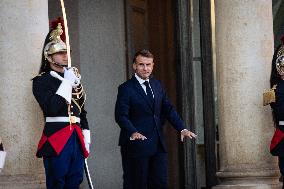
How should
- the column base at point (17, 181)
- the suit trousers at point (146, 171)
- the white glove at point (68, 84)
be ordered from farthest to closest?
1. the suit trousers at point (146, 171)
2. the column base at point (17, 181)
3. the white glove at point (68, 84)

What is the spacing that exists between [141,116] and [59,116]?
4.45 feet

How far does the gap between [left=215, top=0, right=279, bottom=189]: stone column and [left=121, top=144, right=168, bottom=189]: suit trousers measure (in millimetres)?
1124

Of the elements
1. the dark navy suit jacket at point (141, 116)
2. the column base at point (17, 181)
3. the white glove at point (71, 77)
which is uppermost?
the white glove at point (71, 77)

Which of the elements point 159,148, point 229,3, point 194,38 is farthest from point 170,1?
point 159,148

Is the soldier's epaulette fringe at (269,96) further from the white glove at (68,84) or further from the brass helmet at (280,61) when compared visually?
the white glove at (68,84)

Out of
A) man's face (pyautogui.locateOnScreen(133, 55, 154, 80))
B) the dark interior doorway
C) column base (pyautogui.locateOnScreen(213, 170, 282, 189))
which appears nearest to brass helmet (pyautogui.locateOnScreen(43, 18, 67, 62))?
man's face (pyautogui.locateOnScreen(133, 55, 154, 80))

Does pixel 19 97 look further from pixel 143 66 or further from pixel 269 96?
pixel 269 96

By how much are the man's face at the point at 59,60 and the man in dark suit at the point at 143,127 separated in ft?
3.63

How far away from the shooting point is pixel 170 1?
47.7 feet

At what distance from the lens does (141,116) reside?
1079cm

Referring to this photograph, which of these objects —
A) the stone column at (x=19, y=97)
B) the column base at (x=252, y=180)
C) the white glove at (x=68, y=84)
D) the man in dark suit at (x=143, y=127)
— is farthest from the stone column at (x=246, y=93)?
the white glove at (x=68, y=84)

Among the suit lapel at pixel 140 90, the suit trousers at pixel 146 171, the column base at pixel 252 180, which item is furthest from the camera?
the column base at pixel 252 180

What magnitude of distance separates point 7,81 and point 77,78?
1126 millimetres

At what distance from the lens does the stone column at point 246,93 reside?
11.5 metres
